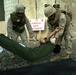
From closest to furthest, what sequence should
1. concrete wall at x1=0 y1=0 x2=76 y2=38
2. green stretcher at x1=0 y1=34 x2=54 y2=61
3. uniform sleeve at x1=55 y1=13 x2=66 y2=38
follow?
green stretcher at x1=0 y1=34 x2=54 y2=61
uniform sleeve at x1=55 y1=13 x2=66 y2=38
concrete wall at x1=0 y1=0 x2=76 y2=38

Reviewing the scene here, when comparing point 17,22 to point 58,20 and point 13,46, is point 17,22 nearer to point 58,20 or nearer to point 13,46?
point 58,20

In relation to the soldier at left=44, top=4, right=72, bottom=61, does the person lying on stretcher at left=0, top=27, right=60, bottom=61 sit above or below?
below

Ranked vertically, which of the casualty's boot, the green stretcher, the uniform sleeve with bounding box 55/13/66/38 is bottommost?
the casualty's boot

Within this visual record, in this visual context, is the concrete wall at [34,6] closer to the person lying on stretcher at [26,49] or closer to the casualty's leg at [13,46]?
the person lying on stretcher at [26,49]

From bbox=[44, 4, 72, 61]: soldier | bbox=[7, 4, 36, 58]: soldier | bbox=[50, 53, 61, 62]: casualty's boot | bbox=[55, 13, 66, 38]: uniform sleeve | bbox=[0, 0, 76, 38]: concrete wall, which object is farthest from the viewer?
bbox=[0, 0, 76, 38]: concrete wall

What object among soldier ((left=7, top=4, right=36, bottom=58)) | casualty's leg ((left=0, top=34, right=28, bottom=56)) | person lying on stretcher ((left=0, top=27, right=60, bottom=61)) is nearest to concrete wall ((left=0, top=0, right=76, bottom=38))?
soldier ((left=7, top=4, right=36, bottom=58))

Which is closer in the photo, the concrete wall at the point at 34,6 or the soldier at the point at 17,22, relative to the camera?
the soldier at the point at 17,22

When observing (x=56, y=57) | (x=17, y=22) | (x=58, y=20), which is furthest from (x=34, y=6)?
(x=58, y=20)

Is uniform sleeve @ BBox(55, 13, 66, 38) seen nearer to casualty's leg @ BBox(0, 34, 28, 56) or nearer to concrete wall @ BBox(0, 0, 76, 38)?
casualty's leg @ BBox(0, 34, 28, 56)

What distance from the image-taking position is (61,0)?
33.6 ft

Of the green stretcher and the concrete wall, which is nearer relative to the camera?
the green stretcher

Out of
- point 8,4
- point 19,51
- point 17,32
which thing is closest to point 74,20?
point 8,4

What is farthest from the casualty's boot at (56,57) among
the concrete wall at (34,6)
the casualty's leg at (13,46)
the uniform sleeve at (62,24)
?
the concrete wall at (34,6)

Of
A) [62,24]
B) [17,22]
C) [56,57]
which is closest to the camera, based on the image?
[62,24]
